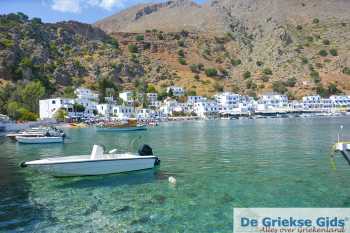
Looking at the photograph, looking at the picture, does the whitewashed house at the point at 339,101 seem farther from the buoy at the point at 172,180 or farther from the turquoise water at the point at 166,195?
the buoy at the point at 172,180

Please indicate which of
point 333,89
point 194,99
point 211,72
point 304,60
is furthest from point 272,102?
point 304,60

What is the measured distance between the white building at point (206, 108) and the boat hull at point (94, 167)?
437ft

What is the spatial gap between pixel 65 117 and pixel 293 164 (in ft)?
325

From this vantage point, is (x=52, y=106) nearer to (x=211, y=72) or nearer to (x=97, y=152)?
(x=211, y=72)

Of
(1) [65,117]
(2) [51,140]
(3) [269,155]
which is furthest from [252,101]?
(3) [269,155]

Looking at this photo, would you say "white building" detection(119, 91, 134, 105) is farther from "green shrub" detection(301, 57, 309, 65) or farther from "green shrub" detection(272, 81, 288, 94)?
"green shrub" detection(301, 57, 309, 65)

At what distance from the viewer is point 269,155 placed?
32719 mm

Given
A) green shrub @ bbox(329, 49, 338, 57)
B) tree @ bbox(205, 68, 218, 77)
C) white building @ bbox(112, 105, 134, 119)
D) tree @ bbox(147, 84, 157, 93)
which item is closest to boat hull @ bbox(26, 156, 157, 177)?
white building @ bbox(112, 105, 134, 119)

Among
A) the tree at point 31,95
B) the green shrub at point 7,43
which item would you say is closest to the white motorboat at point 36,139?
the tree at point 31,95

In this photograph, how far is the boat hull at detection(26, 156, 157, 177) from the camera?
869 inches

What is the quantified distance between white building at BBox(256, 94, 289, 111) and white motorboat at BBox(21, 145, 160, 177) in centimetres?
14606

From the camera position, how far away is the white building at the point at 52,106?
391ft

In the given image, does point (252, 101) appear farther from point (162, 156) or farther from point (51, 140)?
point (162, 156)

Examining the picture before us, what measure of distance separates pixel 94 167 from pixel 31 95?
9919 cm
